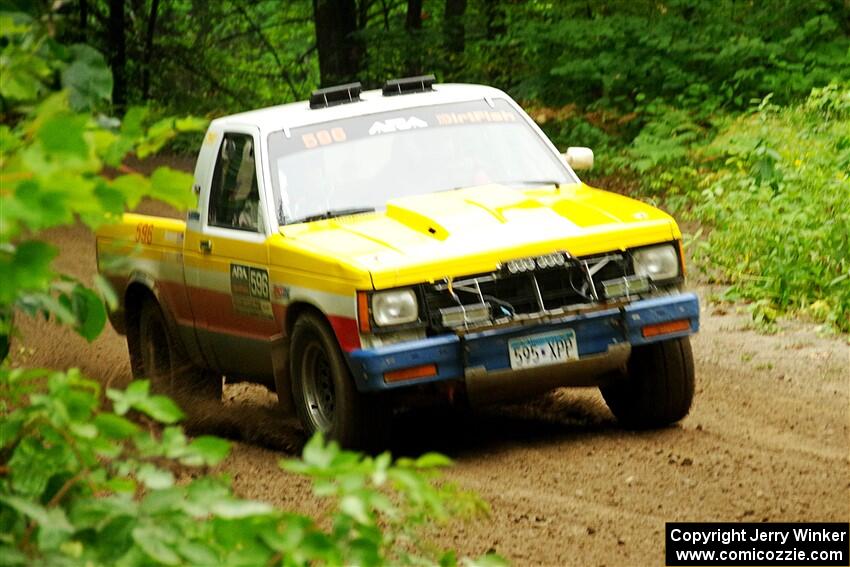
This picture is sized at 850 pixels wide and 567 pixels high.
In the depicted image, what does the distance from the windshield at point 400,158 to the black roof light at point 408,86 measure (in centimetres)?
36

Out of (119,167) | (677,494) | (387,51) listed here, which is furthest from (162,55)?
(119,167)

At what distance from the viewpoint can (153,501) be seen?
10.6 ft

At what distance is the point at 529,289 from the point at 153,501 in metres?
4.16

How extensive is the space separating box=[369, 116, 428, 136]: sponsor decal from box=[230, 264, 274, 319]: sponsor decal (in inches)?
40.5

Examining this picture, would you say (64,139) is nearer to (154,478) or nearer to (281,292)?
(154,478)

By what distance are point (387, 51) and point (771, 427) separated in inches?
666

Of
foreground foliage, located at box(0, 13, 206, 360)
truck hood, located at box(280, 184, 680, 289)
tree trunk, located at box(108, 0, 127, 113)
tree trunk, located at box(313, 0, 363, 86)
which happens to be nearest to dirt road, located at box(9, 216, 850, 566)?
truck hood, located at box(280, 184, 680, 289)

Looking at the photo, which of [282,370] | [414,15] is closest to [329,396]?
[282,370]

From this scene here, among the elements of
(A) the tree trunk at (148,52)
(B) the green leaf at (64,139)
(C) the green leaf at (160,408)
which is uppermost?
(B) the green leaf at (64,139)

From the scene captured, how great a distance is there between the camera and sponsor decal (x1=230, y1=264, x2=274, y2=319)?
7.96 meters

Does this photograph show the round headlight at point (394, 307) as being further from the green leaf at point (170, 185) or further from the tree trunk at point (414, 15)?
the tree trunk at point (414, 15)

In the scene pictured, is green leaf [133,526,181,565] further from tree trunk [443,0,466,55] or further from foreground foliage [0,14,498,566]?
tree trunk [443,0,466,55]

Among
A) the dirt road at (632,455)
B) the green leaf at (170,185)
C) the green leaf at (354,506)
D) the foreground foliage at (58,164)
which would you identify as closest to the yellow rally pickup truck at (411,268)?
the dirt road at (632,455)

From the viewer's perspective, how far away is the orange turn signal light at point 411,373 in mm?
6980
